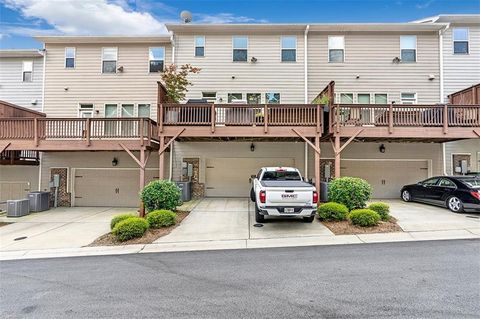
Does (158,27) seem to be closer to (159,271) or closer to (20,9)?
(20,9)

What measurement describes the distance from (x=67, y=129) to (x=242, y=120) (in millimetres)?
7567

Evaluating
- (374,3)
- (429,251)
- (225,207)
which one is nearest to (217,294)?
(429,251)

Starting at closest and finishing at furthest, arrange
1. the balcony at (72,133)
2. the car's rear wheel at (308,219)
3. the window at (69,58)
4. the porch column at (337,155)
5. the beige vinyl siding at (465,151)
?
the car's rear wheel at (308,219) < the porch column at (337,155) < the balcony at (72,133) < the beige vinyl siding at (465,151) < the window at (69,58)

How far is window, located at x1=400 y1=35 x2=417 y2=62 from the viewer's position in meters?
13.6

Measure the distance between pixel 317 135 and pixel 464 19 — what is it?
34.7 feet

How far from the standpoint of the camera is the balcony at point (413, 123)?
33.9 ft

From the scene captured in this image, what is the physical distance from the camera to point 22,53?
47.0 ft

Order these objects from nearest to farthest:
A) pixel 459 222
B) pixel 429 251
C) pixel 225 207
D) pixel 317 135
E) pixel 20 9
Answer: pixel 429 251
pixel 459 222
pixel 317 135
pixel 225 207
pixel 20 9

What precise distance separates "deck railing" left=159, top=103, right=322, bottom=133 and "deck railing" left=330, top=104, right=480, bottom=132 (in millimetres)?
1077

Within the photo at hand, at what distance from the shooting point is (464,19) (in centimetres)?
1323

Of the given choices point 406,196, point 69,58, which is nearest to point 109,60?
point 69,58

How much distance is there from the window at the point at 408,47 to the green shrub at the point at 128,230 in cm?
1460

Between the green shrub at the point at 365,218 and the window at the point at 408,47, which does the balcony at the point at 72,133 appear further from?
the window at the point at 408,47

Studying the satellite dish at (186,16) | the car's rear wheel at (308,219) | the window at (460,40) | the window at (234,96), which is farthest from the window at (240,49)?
the window at (460,40)
